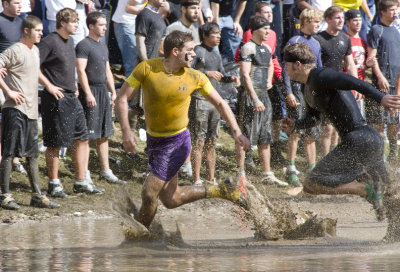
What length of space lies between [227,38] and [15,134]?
517 cm

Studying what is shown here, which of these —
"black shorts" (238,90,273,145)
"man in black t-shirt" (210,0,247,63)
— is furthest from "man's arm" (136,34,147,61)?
"man in black t-shirt" (210,0,247,63)

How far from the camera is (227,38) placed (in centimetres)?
1393

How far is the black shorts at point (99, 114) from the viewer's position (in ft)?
36.7

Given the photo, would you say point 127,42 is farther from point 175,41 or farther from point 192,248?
point 192,248

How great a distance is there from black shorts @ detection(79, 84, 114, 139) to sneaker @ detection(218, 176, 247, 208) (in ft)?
10.4

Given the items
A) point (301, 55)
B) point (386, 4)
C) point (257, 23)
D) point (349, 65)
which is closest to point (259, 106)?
point (257, 23)

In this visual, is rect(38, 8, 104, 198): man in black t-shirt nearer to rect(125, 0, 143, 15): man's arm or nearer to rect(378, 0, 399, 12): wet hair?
rect(125, 0, 143, 15): man's arm

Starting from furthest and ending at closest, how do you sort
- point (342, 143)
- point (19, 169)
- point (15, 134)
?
point (19, 169)
point (15, 134)
point (342, 143)

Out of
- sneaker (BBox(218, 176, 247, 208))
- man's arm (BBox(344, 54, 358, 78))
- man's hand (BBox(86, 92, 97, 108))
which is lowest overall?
sneaker (BBox(218, 176, 247, 208))

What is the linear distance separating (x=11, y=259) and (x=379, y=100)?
377cm

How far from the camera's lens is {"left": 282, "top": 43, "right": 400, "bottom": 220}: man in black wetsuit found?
781cm

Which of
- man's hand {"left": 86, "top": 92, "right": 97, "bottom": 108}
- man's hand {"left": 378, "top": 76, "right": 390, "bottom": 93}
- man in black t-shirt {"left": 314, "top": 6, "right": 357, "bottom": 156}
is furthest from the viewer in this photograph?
man's hand {"left": 378, "top": 76, "right": 390, "bottom": 93}

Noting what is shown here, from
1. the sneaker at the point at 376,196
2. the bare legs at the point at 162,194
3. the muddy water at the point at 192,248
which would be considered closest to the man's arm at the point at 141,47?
the muddy water at the point at 192,248

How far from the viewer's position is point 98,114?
37.1ft
